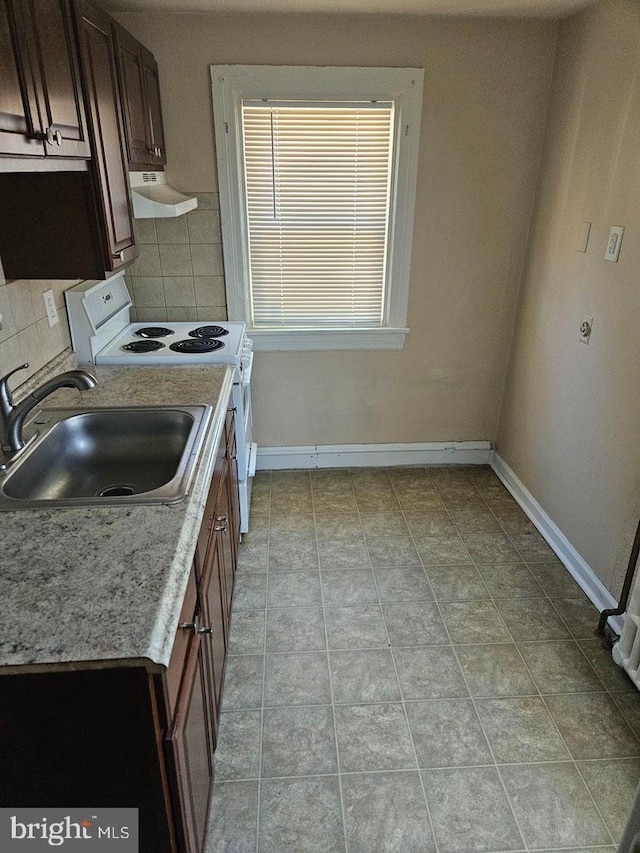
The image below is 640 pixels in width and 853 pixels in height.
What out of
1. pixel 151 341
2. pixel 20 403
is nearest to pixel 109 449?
pixel 20 403

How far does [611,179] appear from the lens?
222 cm

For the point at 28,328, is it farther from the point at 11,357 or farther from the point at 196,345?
the point at 196,345

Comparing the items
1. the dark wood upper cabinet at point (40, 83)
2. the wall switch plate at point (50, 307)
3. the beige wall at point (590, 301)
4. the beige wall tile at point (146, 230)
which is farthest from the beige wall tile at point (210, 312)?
the beige wall at point (590, 301)

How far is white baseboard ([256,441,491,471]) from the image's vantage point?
11.1ft

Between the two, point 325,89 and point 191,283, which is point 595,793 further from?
point 325,89

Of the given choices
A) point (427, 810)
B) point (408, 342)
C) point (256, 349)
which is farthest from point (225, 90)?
point (427, 810)

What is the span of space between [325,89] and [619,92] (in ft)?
4.17

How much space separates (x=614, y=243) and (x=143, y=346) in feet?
6.67

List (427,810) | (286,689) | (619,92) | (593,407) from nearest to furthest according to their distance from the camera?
(427,810) → (286,689) → (619,92) → (593,407)

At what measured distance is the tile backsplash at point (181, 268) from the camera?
9.20ft

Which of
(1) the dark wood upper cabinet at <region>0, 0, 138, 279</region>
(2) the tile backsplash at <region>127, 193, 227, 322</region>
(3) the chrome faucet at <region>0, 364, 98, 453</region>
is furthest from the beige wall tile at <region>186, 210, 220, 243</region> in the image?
(3) the chrome faucet at <region>0, 364, 98, 453</region>

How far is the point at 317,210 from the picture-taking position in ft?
9.41

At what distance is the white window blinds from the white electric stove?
0.41m

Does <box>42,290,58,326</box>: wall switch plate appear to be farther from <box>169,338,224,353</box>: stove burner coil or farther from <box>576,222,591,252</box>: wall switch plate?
<box>576,222,591,252</box>: wall switch plate
